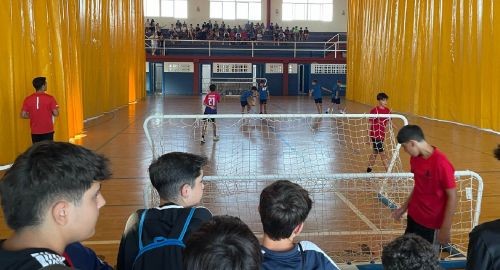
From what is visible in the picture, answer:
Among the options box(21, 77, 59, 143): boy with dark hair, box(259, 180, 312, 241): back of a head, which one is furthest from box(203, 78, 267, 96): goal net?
box(259, 180, 312, 241): back of a head

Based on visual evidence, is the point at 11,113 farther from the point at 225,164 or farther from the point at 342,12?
the point at 342,12

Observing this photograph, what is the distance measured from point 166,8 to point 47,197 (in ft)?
129

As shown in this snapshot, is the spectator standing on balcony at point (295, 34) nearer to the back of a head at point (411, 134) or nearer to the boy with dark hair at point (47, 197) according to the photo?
the back of a head at point (411, 134)

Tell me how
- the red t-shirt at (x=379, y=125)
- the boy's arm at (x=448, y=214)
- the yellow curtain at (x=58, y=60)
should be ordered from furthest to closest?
the yellow curtain at (x=58, y=60) < the red t-shirt at (x=379, y=125) < the boy's arm at (x=448, y=214)

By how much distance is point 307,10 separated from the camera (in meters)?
39.9

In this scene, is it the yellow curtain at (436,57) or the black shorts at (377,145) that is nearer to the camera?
the black shorts at (377,145)

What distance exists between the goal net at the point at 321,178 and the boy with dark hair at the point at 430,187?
0.81 metres

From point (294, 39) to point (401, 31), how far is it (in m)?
16.8

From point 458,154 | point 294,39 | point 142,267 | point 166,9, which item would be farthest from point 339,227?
point 166,9

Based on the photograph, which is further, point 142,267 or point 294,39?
point 294,39

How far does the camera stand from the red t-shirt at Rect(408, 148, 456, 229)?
380cm

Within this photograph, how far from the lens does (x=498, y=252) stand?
2230 mm

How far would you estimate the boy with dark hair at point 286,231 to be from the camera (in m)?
2.16

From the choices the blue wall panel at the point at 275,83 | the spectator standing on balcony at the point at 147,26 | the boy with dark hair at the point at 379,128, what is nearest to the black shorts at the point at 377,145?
the boy with dark hair at the point at 379,128
